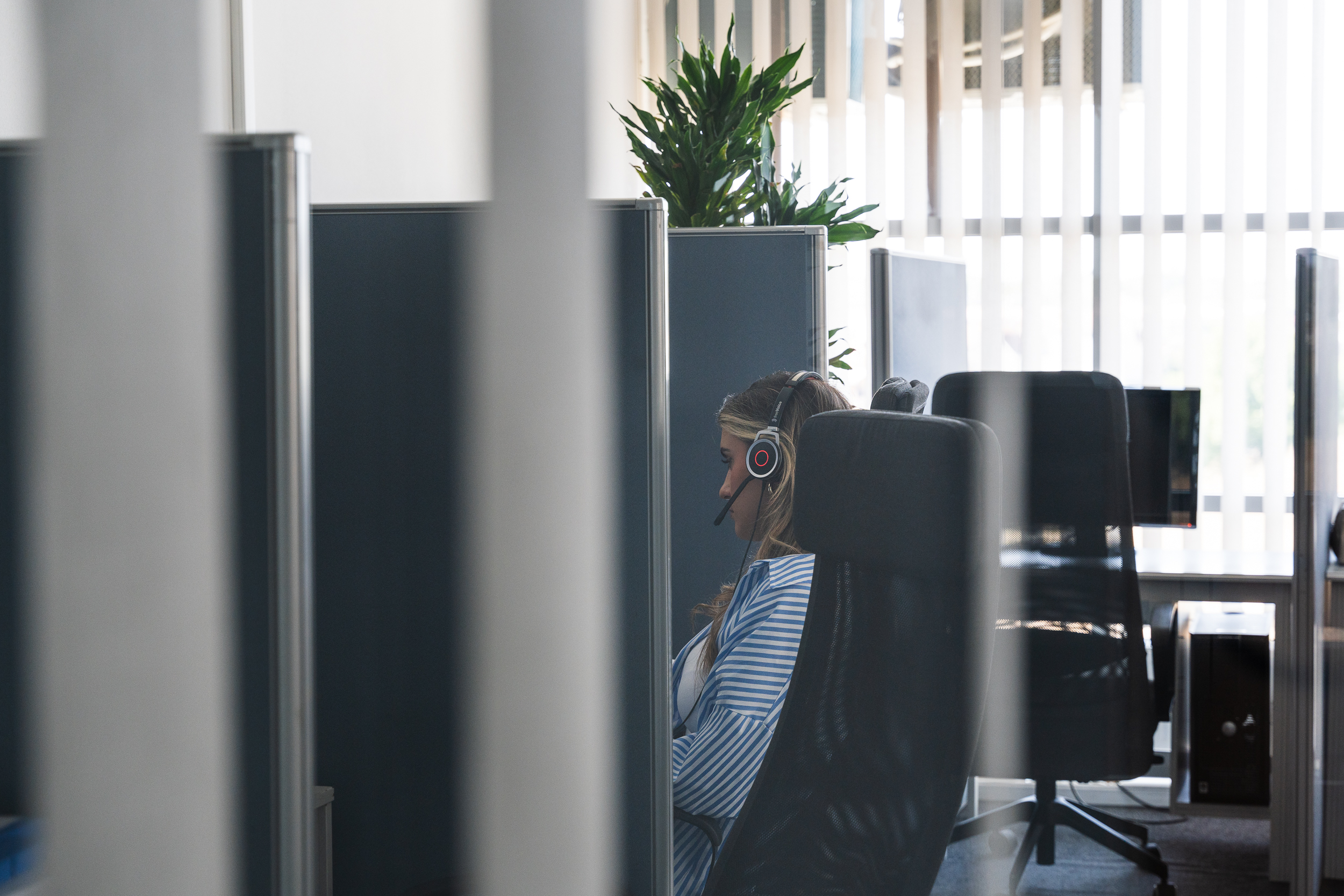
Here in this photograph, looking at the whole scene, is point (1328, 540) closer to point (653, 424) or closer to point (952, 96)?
point (952, 96)

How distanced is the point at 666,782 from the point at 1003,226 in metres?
A: 2.80

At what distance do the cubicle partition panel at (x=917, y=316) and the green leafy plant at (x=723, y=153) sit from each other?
203mm

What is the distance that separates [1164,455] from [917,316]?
2.39 feet

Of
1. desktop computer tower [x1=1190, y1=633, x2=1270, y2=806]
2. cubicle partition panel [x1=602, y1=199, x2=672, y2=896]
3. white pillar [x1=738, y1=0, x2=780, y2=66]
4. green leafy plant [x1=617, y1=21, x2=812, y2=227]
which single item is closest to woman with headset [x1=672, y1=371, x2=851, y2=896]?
cubicle partition panel [x1=602, y1=199, x2=672, y2=896]

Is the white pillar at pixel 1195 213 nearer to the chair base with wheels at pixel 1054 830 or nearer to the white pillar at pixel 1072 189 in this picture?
the white pillar at pixel 1072 189

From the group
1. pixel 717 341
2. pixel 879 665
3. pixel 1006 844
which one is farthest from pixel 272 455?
pixel 1006 844

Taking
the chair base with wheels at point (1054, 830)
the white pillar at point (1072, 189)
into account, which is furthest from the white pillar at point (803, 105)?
the chair base with wheels at point (1054, 830)

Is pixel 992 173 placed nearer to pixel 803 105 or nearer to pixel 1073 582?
pixel 803 105

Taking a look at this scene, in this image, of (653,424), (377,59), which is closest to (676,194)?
(377,59)

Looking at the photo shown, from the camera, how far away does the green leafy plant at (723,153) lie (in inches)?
93.3

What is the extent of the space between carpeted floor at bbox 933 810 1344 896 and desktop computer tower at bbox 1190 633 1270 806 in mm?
185

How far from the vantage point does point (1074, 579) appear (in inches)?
79.7

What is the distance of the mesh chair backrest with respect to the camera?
6.28 feet

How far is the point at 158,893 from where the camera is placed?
0.16 m
